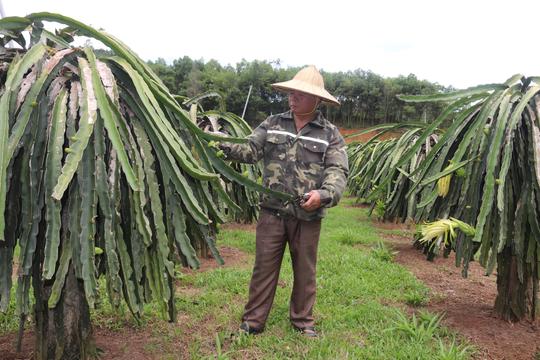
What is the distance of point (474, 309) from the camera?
4.03 meters

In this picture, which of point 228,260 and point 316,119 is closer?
point 316,119

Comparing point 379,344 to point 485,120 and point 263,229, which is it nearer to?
point 263,229

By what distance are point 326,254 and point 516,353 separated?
2.89 metres

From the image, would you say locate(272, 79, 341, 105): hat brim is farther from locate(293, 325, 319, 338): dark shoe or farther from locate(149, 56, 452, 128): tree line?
locate(149, 56, 452, 128): tree line

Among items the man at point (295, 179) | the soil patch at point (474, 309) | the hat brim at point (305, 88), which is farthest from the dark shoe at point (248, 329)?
the hat brim at point (305, 88)

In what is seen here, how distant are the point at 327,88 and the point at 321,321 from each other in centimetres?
4064

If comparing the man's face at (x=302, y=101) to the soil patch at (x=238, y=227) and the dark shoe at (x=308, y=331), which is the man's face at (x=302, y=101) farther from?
the soil patch at (x=238, y=227)

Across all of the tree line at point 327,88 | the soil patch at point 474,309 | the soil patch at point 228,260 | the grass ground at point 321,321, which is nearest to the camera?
the grass ground at point 321,321

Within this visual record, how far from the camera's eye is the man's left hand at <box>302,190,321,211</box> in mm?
3176

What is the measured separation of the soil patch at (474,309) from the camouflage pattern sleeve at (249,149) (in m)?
1.91

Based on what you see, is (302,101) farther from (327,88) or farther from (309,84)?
(327,88)

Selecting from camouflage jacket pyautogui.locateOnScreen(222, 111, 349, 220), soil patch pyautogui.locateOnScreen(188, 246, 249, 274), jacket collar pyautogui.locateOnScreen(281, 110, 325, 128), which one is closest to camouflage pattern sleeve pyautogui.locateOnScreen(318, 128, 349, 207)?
camouflage jacket pyautogui.locateOnScreen(222, 111, 349, 220)

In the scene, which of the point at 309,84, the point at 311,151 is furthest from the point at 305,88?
the point at 311,151

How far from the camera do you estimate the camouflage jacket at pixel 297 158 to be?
11.2ft
